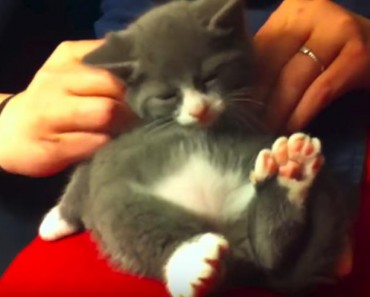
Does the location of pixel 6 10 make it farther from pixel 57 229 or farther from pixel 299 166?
pixel 299 166

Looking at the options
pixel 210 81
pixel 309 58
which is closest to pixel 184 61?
pixel 210 81

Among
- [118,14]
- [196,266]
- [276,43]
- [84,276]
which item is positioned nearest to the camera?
[196,266]

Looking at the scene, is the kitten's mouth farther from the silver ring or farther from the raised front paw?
A: the silver ring

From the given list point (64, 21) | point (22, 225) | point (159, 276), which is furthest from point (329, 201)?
point (64, 21)

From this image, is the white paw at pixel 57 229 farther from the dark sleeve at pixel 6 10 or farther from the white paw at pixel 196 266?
the dark sleeve at pixel 6 10

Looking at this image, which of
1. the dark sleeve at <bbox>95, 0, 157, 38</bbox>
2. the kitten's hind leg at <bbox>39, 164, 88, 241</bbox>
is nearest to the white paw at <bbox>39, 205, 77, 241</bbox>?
the kitten's hind leg at <bbox>39, 164, 88, 241</bbox>

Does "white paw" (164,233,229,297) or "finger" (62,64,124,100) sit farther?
"finger" (62,64,124,100)
